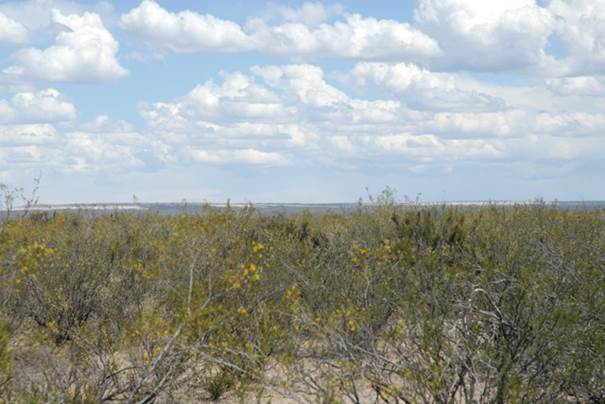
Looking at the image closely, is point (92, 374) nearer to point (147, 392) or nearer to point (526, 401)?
point (147, 392)

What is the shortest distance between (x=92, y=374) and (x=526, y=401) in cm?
388

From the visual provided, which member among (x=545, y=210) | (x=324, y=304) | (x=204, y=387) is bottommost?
(x=204, y=387)

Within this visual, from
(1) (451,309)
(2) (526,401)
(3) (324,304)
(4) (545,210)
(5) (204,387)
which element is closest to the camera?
(2) (526,401)

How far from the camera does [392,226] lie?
51.4ft

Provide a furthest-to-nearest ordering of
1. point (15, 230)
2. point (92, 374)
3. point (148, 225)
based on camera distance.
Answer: point (148, 225) < point (15, 230) < point (92, 374)

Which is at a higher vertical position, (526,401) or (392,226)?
(392,226)

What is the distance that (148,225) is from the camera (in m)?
16.7

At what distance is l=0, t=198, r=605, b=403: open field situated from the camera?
6184 millimetres

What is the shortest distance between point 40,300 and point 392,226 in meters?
7.40

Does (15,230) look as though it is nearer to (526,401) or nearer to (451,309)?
(451,309)

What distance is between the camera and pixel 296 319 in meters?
7.17

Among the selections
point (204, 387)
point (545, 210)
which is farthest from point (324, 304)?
point (545, 210)

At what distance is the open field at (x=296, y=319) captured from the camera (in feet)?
20.3

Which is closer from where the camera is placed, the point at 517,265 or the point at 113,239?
the point at 517,265
